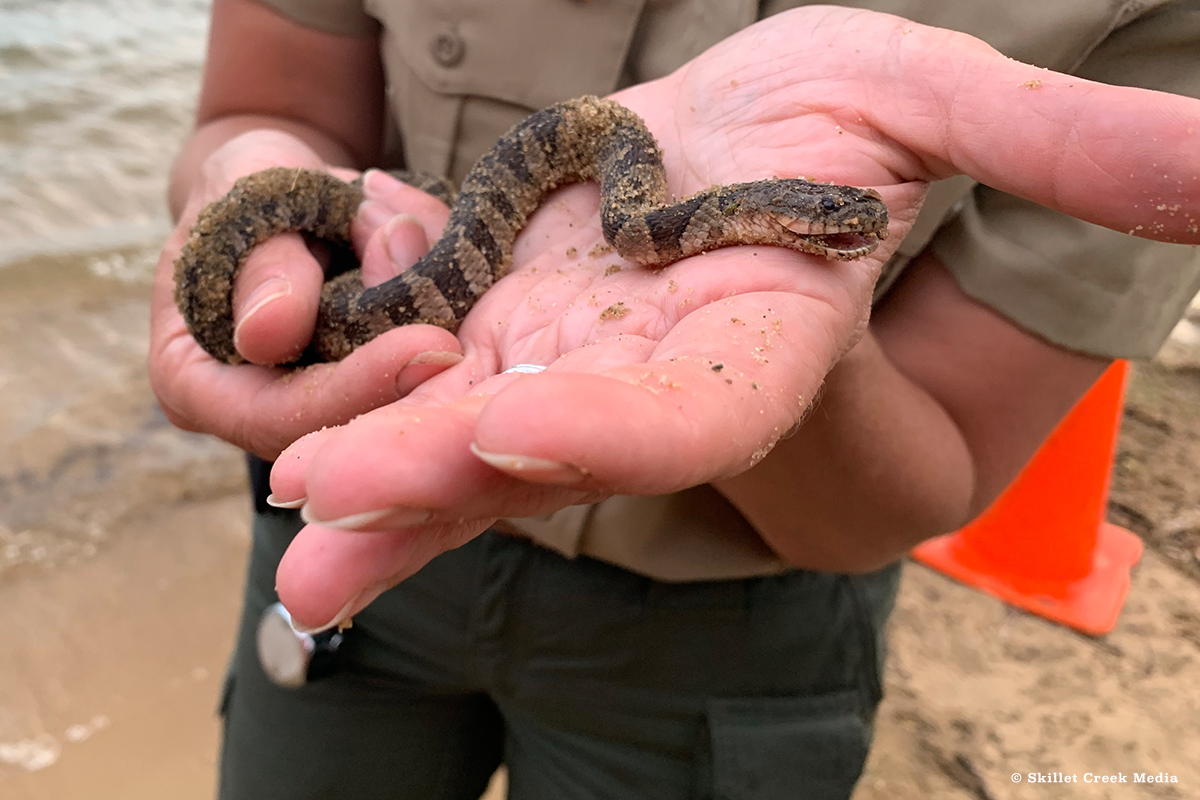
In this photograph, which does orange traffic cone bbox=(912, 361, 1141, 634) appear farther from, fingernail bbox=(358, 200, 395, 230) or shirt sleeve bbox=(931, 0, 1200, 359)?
fingernail bbox=(358, 200, 395, 230)

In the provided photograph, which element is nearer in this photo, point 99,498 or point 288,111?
point 288,111

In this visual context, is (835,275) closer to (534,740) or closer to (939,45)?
(939,45)

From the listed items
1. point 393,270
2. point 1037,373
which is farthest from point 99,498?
point 1037,373

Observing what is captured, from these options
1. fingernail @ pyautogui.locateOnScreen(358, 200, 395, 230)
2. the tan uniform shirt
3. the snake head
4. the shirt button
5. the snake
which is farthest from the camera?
fingernail @ pyautogui.locateOnScreen(358, 200, 395, 230)

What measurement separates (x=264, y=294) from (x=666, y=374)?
1.29 meters

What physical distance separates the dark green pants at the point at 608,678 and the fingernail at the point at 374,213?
1.03 meters

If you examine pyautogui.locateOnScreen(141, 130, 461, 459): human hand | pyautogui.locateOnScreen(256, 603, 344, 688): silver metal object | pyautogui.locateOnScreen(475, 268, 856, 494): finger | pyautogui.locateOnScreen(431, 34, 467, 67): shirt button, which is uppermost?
pyautogui.locateOnScreen(431, 34, 467, 67): shirt button

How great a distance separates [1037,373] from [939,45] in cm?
115

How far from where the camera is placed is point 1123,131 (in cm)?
131

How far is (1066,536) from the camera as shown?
461 centimetres

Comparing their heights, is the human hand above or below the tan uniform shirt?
below

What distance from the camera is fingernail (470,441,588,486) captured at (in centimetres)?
107

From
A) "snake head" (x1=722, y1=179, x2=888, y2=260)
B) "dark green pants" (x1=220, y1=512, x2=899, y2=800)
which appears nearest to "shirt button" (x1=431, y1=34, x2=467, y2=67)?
"snake head" (x1=722, y1=179, x2=888, y2=260)

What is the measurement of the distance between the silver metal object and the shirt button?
1.81 metres
